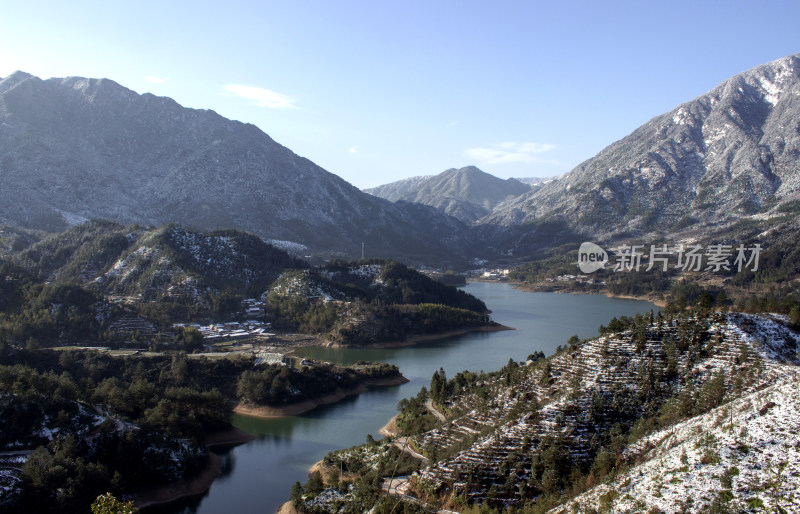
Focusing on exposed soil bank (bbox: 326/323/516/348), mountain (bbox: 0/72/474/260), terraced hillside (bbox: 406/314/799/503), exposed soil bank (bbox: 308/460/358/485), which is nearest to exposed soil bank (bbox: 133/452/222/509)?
exposed soil bank (bbox: 308/460/358/485)

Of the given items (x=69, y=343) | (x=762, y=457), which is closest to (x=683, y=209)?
(x=69, y=343)

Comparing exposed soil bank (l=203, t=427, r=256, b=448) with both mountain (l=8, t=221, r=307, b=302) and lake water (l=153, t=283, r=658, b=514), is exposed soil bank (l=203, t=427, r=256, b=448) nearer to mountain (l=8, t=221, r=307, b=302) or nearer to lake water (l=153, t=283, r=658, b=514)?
lake water (l=153, t=283, r=658, b=514)

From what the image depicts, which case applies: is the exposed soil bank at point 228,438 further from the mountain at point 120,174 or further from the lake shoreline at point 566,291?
the mountain at point 120,174

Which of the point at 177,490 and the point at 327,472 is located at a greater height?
the point at 327,472

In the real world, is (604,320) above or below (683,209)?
below

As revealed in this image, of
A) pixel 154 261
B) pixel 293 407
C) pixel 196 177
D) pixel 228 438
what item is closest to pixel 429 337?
pixel 293 407

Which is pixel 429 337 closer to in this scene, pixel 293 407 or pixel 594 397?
pixel 293 407

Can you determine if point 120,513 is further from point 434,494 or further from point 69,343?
point 69,343

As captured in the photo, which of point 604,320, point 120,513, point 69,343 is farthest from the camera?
point 604,320
